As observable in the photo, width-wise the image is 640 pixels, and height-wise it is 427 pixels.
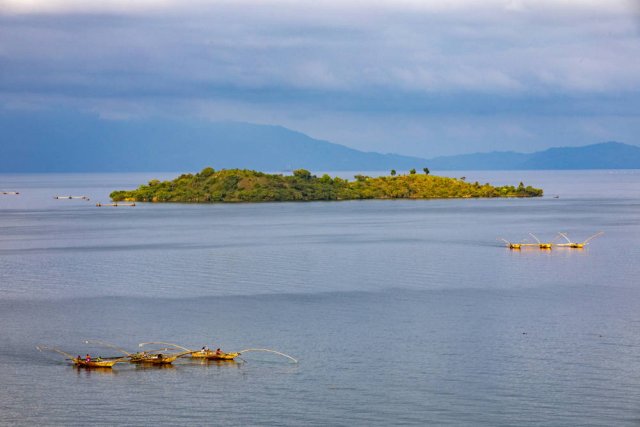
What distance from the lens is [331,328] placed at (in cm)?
6259

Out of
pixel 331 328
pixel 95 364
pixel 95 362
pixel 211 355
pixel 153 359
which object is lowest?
pixel 95 364

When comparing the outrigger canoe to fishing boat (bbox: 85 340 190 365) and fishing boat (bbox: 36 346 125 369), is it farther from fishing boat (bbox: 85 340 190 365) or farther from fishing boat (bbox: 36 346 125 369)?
fishing boat (bbox: 36 346 125 369)

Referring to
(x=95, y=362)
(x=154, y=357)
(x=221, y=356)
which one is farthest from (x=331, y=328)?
(x=95, y=362)

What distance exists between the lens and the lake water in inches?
1815

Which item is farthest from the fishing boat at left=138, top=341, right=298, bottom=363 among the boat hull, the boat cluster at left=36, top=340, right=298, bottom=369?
the boat hull

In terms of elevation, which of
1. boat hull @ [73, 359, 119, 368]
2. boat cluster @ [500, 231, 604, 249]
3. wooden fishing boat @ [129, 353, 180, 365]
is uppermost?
boat cluster @ [500, 231, 604, 249]

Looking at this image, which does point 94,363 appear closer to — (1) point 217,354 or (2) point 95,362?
(2) point 95,362

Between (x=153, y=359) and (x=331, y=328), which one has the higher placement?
(x=331, y=328)

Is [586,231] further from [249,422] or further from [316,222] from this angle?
[249,422]

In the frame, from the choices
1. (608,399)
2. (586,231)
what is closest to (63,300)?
(608,399)

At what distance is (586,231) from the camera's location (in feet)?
438

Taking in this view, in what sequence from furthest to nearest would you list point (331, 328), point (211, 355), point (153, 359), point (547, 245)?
point (547, 245)
point (331, 328)
point (211, 355)
point (153, 359)

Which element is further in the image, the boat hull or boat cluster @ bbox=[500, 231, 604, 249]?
boat cluster @ bbox=[500, 231, 604, 249]

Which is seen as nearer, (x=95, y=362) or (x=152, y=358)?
(x=95, y=362)
